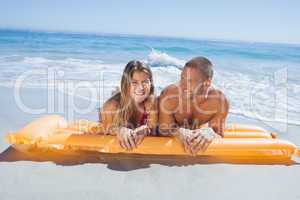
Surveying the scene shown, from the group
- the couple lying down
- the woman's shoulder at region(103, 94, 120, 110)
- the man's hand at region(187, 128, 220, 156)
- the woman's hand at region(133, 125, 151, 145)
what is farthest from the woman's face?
the man's hand at region(187, 128, 220, 156)

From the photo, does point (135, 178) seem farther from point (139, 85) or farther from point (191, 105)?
point (191, 105)

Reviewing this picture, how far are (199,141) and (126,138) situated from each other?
503 mm

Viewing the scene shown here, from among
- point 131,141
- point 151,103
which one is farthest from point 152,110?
point 131,141

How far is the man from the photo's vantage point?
2576 millimetres

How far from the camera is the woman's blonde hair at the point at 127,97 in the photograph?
245 centimetres

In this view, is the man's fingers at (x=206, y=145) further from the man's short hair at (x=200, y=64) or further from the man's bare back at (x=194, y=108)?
the man's short hair at (x=200, y=64)

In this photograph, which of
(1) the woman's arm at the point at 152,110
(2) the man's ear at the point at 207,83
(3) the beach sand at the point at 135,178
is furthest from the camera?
(2) the man's ear at the point at 207,83

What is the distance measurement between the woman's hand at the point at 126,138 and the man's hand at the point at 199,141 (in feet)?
1.28

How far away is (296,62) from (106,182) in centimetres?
1397

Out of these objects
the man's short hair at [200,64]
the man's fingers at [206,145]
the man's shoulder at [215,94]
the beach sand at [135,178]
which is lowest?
the beach sand at [135,178]

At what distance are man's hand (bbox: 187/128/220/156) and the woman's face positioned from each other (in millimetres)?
449

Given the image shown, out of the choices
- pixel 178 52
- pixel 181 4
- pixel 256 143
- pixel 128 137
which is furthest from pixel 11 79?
pixel 181 4

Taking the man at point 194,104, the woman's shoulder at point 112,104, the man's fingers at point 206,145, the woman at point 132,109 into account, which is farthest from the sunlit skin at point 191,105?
the woman's shoulder at point 112,104

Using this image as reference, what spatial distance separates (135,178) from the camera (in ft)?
7.41
